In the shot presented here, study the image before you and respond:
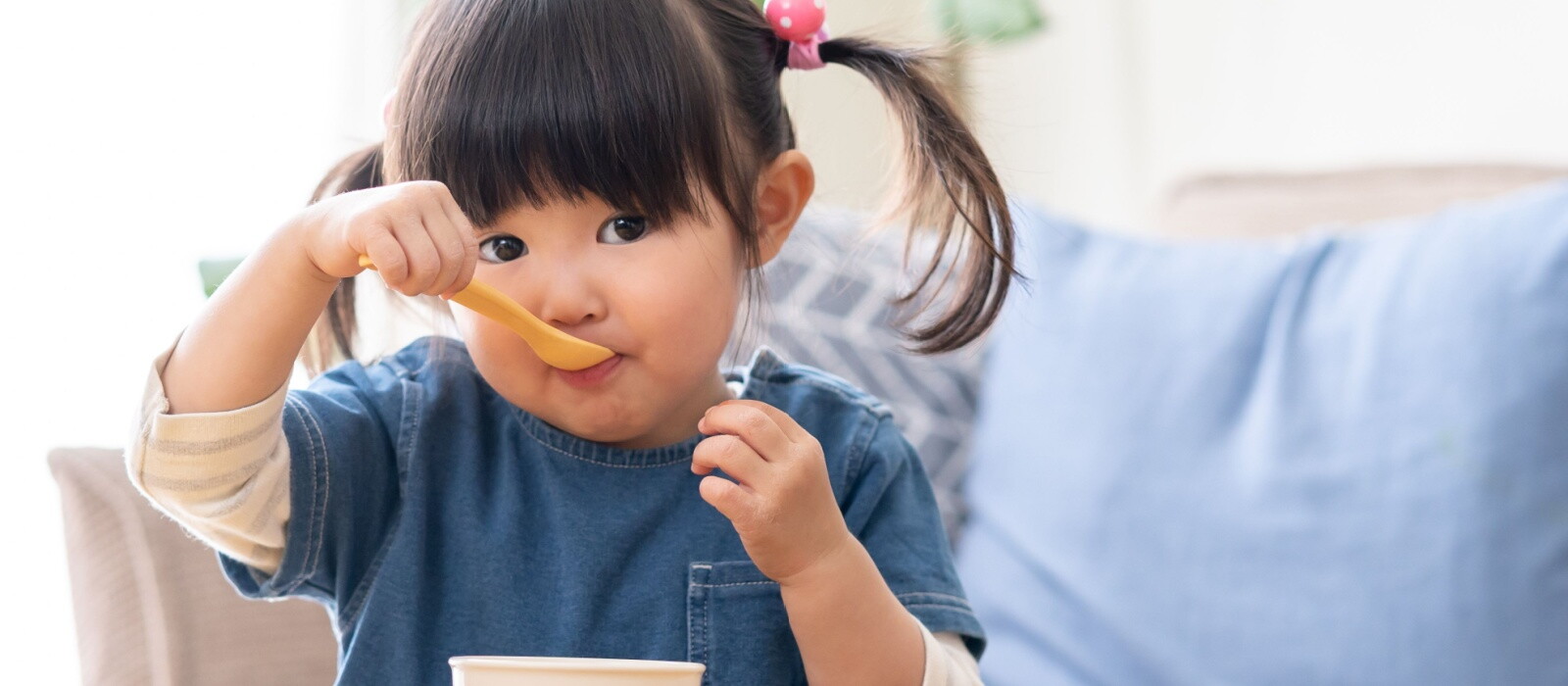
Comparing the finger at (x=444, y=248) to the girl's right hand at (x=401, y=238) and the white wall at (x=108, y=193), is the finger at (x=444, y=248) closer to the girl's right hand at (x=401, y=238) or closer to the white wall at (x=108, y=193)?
the girl's right hand at (x=401, y=238)

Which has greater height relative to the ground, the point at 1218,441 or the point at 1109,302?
the point at 1109,302

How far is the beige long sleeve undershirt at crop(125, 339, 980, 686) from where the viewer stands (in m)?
0.67

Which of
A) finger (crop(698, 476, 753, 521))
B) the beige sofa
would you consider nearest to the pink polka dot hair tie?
finger (crop(698, 476, 753, 521))

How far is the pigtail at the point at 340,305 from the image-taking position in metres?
0.91

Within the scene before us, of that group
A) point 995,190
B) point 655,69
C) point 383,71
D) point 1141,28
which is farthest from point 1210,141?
point 655,69

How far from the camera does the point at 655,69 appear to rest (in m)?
0.78

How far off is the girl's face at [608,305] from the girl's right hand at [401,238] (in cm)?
10

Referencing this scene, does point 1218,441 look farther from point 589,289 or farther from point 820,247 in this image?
point 589,289

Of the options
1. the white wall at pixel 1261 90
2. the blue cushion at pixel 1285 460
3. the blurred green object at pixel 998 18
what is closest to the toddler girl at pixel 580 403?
the blue cushion at pixel 1285 460

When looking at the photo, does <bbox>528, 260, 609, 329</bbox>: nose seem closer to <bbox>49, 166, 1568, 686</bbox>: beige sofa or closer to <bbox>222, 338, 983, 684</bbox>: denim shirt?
<bbox>222, 338, 983, 684</bbox>: denim shirt

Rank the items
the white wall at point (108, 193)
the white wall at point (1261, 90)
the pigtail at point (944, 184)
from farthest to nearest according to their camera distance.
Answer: the white wall at point (1261, 90)
the white wall at point (108, 193)
the pigtail at point (944, 184)

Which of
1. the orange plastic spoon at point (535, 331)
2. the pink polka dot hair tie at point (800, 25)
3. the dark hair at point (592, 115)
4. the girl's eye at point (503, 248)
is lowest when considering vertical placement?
the orange plastic spoon at point (535, 331)

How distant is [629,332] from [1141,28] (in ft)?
6.04

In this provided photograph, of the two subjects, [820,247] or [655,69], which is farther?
[820,247]
